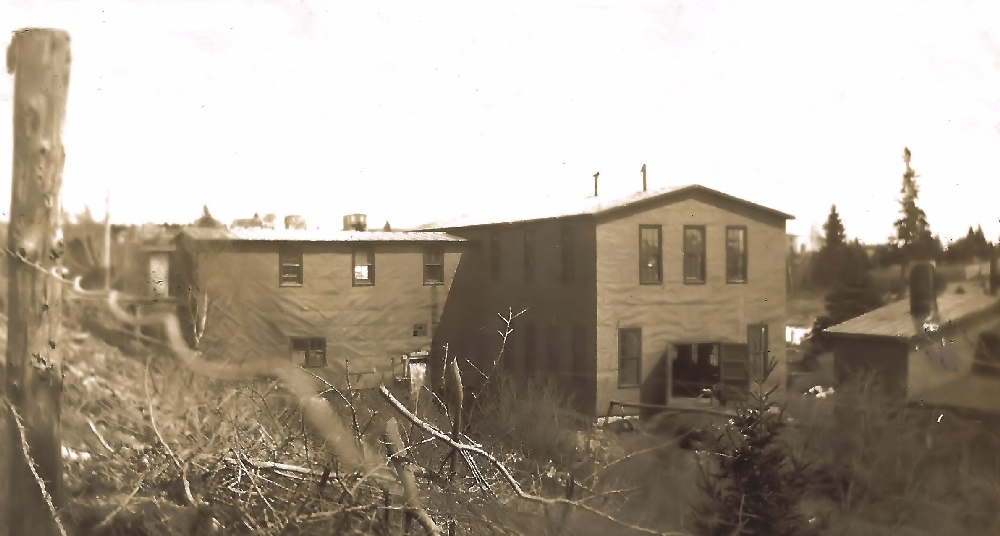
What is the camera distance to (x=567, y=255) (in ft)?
13.1

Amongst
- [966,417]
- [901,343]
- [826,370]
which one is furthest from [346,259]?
[966,417]

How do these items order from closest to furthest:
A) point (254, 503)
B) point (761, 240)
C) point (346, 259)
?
point (761, 240)
point (254, 503)
point (346, 259)

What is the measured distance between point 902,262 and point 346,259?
11.2 ft

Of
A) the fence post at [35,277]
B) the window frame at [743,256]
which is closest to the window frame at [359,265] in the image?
the fence post at [35,277]

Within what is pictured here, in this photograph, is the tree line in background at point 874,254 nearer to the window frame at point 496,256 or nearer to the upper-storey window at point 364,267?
the window frame at point 496,256

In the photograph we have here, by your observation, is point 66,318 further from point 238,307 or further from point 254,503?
point 254,503

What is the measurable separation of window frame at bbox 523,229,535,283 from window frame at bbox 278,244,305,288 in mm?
1411

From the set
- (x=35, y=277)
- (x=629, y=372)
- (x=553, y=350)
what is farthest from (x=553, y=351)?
(x=35, y=277)

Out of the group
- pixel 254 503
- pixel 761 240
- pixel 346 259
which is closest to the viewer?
pixel 761 240

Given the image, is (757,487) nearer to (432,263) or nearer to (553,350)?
(553,350)

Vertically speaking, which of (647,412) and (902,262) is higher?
(902,262)

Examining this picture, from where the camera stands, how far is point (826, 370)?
3863 millimetres

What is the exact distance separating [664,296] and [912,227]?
1.71 metres

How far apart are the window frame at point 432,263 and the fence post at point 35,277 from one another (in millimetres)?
2324
